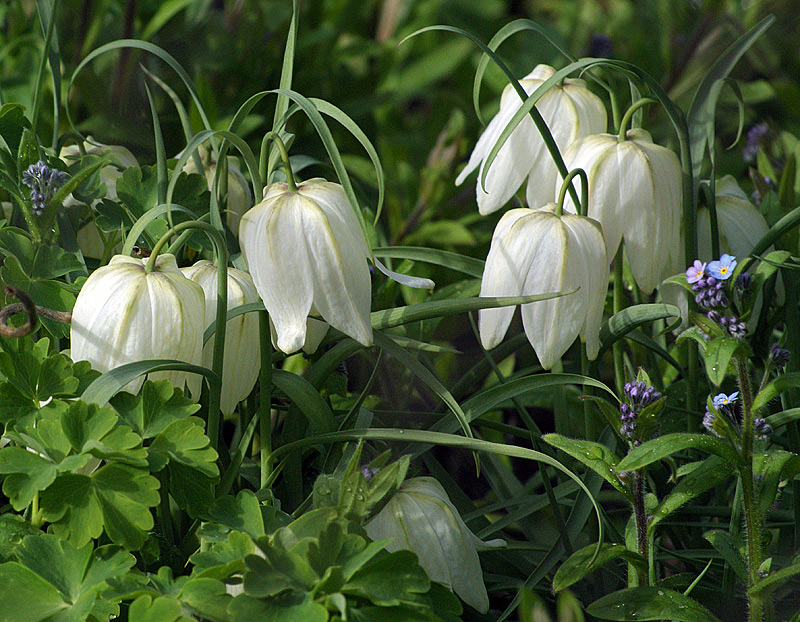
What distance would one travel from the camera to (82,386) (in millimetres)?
632

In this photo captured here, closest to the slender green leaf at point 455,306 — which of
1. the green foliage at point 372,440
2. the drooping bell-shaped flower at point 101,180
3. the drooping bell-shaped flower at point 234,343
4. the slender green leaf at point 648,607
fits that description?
the green foliage at point 372,440

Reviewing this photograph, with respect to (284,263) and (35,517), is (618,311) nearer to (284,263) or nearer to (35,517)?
(284,263)

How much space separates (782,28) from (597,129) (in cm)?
177

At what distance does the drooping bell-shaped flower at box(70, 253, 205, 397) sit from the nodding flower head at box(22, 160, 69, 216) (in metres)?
0.13

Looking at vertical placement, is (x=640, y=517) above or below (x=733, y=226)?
below

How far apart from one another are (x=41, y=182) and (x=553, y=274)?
425 mm

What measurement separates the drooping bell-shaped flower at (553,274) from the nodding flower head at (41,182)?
369 millimetres

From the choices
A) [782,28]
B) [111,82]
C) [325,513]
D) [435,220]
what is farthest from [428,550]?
[782,28]

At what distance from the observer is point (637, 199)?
766 mm

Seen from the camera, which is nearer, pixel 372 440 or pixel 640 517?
pixel 640 517

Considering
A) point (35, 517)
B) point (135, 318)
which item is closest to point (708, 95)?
point (135, 318)

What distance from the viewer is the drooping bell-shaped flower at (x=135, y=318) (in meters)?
0.62

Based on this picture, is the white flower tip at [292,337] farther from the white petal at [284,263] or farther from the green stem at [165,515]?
the green stem at [165,515]

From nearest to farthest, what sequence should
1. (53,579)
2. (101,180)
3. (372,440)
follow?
(53,579), (372,440), (101,180)
